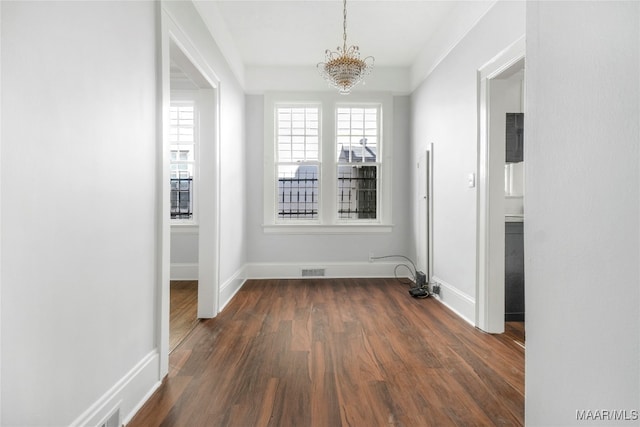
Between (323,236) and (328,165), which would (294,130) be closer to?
(328,165)


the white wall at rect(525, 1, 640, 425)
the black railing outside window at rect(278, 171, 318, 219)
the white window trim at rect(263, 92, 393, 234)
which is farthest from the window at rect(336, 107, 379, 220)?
the white wall at rect(525, 1, 640, 425)

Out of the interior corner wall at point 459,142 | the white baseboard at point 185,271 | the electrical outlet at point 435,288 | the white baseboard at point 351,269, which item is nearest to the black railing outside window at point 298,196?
the white baseboard at point 351,269

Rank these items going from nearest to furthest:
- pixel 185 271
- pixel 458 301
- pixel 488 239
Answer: pixel 488 239 < pixel 458 301 < pixel 185 271

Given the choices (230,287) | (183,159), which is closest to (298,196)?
(230,287)

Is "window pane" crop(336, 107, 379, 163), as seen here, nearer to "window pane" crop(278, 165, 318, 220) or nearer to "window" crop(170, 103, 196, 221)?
"window pane" crop(278, 165, 318, 220)

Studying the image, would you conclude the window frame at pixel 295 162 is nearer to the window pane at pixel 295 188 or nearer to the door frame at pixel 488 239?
the window pane at pixel 295 188

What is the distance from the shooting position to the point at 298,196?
4.97 meters

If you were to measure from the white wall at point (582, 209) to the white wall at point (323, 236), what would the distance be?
12.8 feet

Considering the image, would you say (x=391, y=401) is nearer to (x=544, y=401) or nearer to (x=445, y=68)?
(x=544, y=401)

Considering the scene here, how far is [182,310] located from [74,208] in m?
2.47

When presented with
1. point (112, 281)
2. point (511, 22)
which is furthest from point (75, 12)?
point (511, 22)

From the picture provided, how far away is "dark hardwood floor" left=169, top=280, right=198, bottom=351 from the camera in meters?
2.74

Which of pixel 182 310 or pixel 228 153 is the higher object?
pixel 228 153

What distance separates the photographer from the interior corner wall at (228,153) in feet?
9.11
